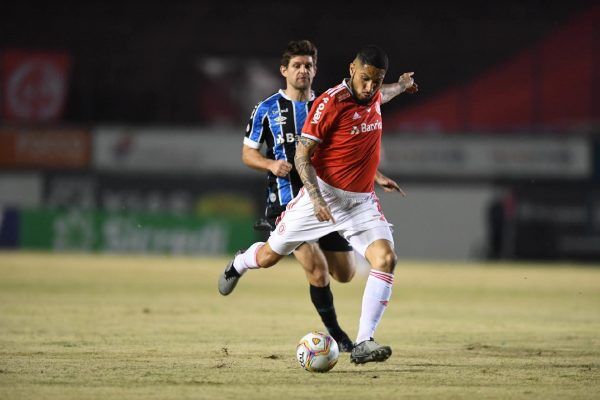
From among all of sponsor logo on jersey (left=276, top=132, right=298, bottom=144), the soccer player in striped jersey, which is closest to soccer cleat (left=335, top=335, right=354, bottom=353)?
the soccer player in striped jersey

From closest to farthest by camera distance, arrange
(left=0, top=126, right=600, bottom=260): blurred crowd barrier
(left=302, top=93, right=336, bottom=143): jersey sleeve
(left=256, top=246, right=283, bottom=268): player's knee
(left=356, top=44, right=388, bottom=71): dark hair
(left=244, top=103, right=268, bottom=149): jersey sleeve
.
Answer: (left=356, top=44, right=388, bottom=71): dark hair, (left=302, top=93, right=336, bottom=143): jersey sleeve, (left=256, top=246, right=283, bottom=268): player's knee, (left=244, top=103, right=268, bottom=149): jersey sleeve, (left=0, top=126, right=600, bottom=260): blurred crowd barrier

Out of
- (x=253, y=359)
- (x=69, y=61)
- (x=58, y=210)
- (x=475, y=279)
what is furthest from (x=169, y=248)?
(x=253, y=359)

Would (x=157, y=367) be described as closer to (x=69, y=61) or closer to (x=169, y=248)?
(x=169, y=248)

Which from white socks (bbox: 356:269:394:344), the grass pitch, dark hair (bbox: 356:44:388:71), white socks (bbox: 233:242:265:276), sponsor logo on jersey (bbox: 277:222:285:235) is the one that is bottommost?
the grass pitch

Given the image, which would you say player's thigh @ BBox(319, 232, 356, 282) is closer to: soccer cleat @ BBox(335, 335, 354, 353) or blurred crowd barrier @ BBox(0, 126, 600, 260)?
soccer cleat @ BBox(335, 335, 354, 353)

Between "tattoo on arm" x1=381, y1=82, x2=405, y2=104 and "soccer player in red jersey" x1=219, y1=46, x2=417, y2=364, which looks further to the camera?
"tattoo on arm" x1=381, y1=82, x2=405, y2=104

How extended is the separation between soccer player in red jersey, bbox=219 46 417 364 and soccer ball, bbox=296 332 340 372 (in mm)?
167

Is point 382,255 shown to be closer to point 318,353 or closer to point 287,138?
point 318,353

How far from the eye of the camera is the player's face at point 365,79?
7480 mm

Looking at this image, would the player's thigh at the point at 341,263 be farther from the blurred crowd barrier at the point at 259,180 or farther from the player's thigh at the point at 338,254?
the blurred crowd barrier at the point at 259,180

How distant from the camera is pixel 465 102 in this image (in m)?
33.8

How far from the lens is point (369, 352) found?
23.7ft

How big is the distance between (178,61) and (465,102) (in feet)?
29.9

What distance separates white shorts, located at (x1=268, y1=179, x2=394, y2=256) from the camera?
7.72 metres
